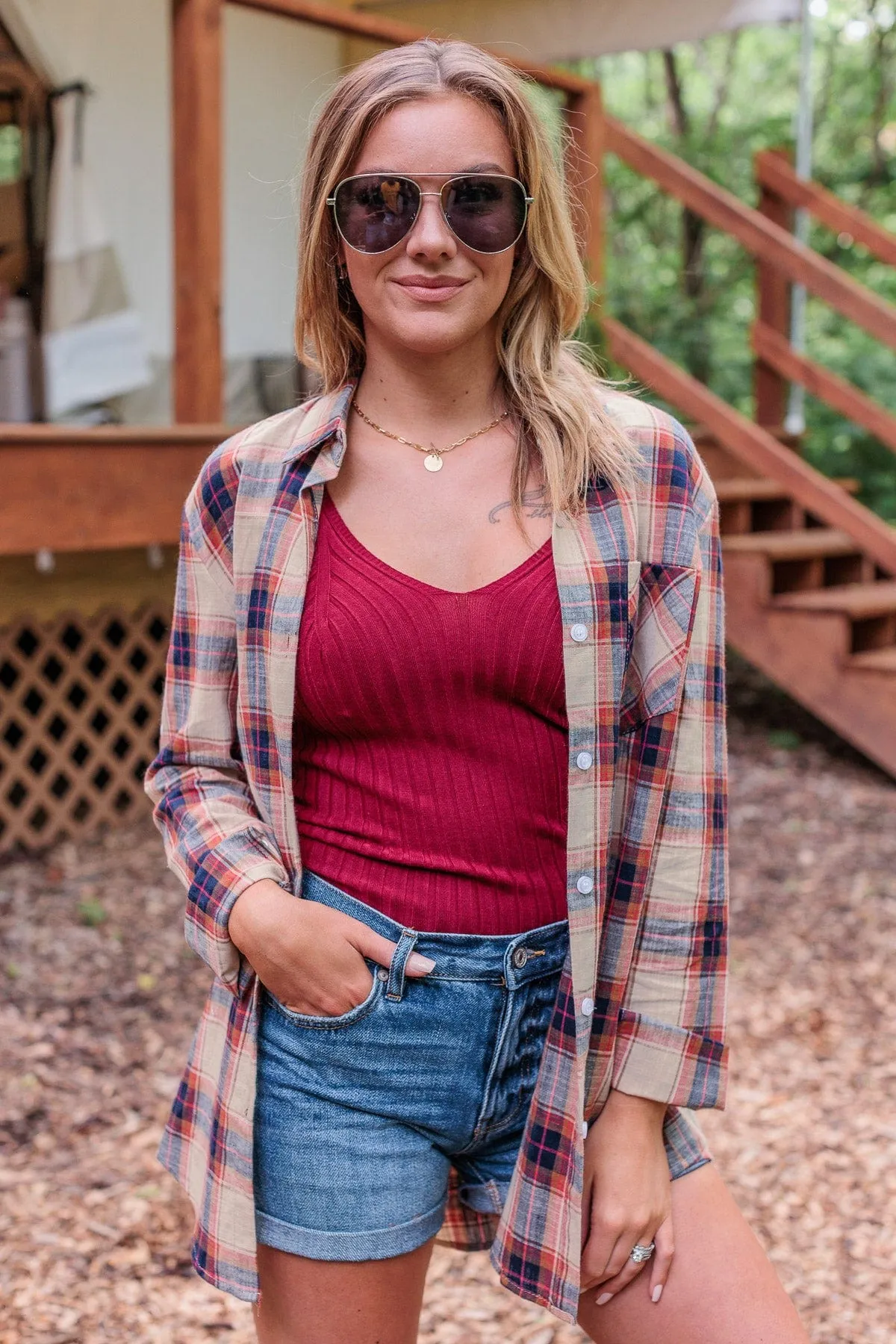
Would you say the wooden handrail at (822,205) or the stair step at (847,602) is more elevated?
the wooden handrail at (822,205)

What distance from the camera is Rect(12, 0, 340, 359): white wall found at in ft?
22.8

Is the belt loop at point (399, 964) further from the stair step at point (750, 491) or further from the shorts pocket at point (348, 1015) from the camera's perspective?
the stair step at point (750, 491)

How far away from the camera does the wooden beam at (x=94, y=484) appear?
4.62m

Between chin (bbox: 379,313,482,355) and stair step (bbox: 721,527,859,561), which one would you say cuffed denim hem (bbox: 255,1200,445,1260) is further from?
stair step (bbox: 721,527,859,561)

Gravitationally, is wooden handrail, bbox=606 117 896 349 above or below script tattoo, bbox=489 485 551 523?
above

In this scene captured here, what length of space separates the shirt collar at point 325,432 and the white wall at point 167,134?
538 cm

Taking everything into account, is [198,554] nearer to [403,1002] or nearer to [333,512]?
[333,512]

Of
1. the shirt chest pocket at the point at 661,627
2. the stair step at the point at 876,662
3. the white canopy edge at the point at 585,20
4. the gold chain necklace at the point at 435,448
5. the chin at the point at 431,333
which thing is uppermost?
the white canopy edge at the point at 585,20

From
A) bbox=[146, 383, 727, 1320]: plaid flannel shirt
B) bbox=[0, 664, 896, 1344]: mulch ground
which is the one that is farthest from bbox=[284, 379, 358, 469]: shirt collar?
bbox=[0, 664, 896, 1344]: mulch ground

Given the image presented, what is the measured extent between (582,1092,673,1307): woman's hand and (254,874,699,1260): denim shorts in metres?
0.11

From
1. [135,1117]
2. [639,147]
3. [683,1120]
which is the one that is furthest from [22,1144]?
[639,147]

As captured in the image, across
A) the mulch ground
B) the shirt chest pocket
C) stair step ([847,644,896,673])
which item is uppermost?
the shirt chest pocket

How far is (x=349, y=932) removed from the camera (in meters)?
1.51

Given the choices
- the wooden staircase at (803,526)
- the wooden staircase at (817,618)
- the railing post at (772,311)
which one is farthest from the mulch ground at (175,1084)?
the railing post at (772,311)
